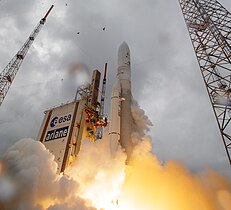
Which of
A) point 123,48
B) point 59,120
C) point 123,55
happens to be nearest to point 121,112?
point 123,55

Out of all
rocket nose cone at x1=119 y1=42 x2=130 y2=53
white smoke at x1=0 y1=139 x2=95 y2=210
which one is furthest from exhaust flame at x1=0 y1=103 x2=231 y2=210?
rocket nose cone at x1=119 y1=42 x2=130 y2=53

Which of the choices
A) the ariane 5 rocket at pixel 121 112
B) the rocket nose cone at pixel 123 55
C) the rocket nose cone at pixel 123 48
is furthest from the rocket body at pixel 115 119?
the rocket nose cone at pixel 123 48

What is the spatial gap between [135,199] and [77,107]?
1039cm

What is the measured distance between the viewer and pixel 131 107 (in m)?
21.1

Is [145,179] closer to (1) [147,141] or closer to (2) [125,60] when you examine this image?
(1) [147,141]

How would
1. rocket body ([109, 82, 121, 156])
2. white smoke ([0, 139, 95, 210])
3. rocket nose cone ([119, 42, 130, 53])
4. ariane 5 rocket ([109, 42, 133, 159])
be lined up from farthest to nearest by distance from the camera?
rocket nose cone ([119, 42, 130, 53]) → ariane 5 rocket ([109, 42, 133, 159]) → rocket body ([109, 82, 121, 156]) → white smoke ([0, 139, 95, 210])

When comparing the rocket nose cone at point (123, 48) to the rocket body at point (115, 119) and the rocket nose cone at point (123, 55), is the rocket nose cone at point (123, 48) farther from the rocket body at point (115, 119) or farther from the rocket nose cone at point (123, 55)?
the rocket body at point (115, 119)

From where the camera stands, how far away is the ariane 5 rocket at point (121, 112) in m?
18.5

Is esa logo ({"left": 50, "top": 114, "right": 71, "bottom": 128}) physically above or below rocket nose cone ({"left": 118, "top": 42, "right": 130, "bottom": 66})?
below

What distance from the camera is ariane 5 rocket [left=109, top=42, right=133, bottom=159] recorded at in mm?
18469

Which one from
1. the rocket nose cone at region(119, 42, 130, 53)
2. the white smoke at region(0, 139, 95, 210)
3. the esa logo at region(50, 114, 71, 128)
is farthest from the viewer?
the rocket nose cone at region(119, 42, 130, 53)

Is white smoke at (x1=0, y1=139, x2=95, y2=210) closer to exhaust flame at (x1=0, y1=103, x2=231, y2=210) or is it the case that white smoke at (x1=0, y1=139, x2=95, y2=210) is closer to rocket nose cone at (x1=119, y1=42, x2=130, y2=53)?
exhaust flame at (x1=0, y1=103, x2=231, y2=210)

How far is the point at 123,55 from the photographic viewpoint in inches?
945

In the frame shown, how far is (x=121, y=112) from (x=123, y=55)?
7.08m
